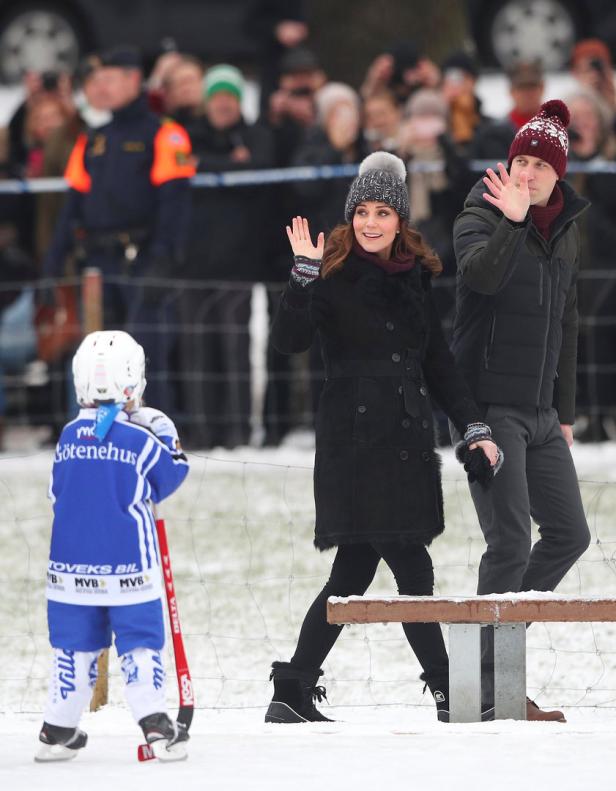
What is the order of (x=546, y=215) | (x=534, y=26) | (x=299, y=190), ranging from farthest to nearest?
(x=534, y=26), (x=299, y=190), (x=546, y=215)

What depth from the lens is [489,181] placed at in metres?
6.49

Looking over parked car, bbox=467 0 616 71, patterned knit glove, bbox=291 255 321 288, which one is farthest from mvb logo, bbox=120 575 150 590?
parked car, bbox=467 0 616 71

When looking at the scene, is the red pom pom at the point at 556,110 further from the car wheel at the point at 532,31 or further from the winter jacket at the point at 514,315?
the car wheel at the point at 532,31

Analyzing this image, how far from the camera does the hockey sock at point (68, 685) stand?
5770 mm

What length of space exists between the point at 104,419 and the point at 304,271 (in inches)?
33.2

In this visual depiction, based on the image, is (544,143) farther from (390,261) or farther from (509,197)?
(390,261)

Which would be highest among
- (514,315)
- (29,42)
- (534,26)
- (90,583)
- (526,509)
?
(534,26)

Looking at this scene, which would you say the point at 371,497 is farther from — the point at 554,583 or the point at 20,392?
the point at 20,392

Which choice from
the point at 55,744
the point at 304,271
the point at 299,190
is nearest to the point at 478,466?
the point at 304,271

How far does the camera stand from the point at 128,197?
37.9 ft

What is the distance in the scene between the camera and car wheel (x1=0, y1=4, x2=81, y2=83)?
19.7m

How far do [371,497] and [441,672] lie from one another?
0.58 metres

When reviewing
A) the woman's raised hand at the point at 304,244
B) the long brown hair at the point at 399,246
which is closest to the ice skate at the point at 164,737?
the woman's raised hand at the point at 304,244

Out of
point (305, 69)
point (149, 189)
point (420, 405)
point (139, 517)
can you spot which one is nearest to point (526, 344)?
point (420, 405)
